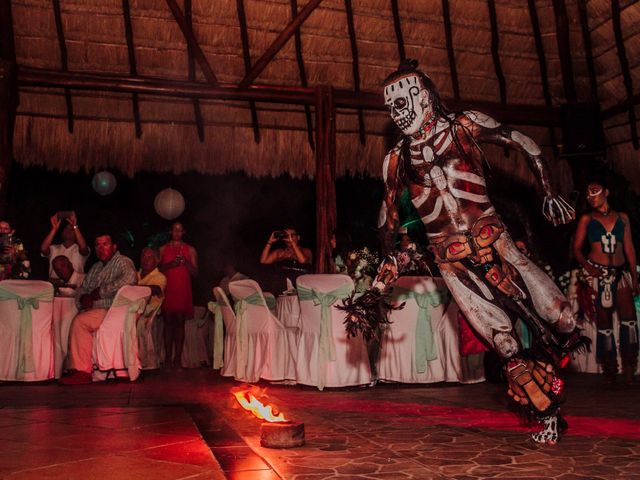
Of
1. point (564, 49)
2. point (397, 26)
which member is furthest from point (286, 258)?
point (564, 49)

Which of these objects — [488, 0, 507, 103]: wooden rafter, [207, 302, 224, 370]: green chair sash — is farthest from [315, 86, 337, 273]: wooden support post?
[488, 0, 507, 103]: wooden rafter

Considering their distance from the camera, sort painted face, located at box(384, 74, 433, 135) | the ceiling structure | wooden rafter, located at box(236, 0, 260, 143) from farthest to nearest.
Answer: wooden rafter, located at box(236, 0, 260, 143) < the ceiling structure < painted face, located at box(384, 74, 433, 135)

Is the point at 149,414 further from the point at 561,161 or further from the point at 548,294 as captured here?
the point at 561,161

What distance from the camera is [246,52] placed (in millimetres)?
8383

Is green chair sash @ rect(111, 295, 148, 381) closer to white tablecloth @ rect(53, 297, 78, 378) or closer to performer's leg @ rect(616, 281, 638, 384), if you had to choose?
white tablecloth @ rect(53, 297, 78, 378)


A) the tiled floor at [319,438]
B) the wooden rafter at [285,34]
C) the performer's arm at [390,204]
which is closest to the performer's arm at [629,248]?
the tiled floor at [319,438]

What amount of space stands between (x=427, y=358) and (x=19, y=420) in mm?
3221

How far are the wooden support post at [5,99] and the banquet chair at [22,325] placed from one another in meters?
0.97

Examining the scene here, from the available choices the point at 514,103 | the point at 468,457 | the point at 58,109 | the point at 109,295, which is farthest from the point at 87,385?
the point at 514,103

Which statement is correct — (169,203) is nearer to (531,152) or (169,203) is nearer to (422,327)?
(422,327)

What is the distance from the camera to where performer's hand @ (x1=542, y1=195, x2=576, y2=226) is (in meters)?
3.38

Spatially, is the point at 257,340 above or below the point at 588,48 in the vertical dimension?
below

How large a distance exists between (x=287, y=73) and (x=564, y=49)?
10.2 feet

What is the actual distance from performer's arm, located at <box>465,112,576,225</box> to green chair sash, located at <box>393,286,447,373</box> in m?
2.70
